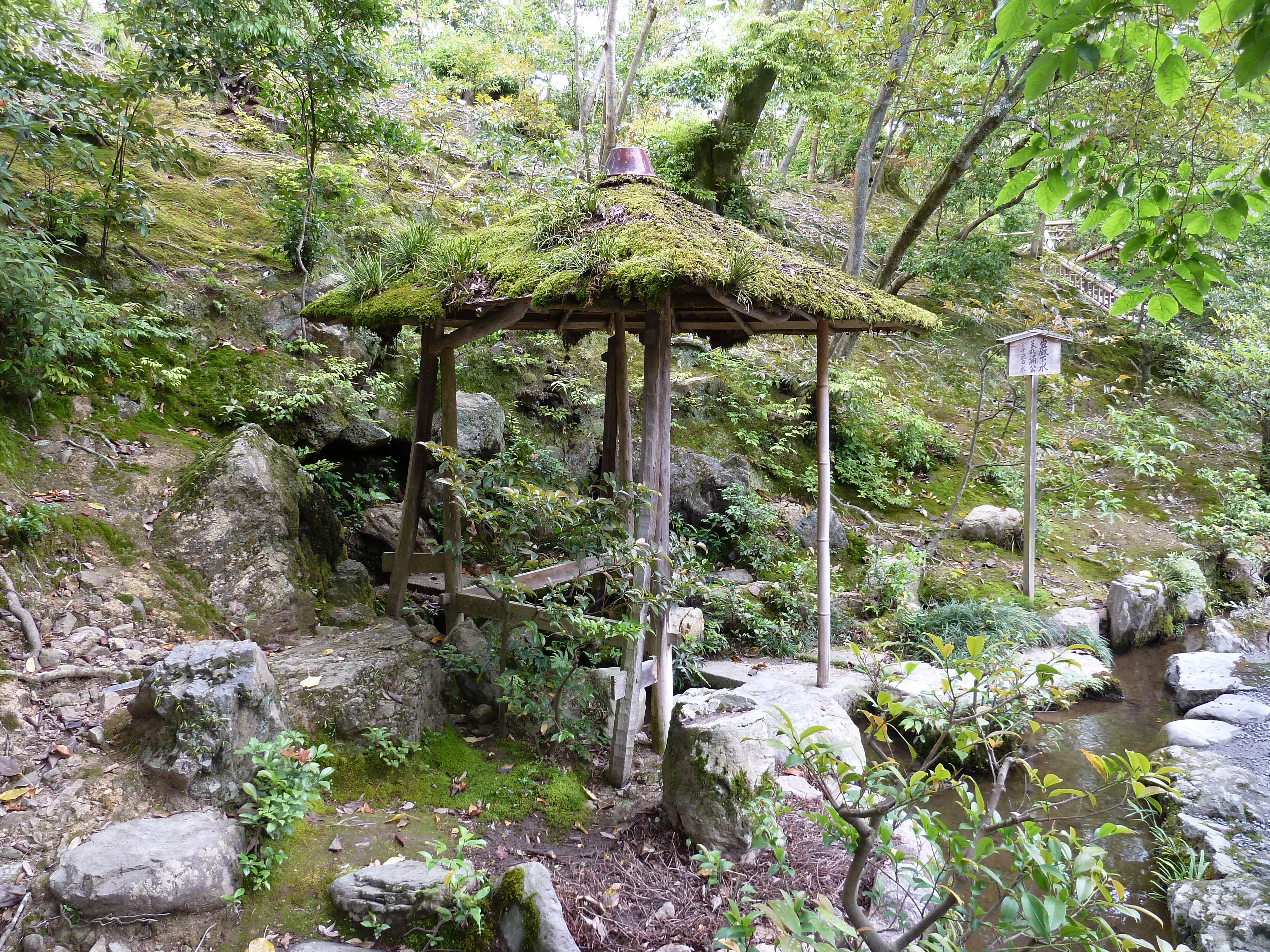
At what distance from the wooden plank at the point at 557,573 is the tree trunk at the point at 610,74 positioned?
5.11 meters

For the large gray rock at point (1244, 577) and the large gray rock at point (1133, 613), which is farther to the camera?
the large gray rock at point (1244, 577)

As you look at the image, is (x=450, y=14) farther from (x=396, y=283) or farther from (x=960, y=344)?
(x=396, y=283)

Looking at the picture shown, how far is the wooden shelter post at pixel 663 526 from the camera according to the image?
4750 mm

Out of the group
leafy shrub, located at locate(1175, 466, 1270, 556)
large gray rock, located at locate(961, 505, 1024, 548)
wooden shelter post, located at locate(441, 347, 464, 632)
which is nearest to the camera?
wooden shelter post, located at locate(441, 347, 464, 632)

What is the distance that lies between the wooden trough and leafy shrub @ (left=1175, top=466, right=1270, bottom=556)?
26.2 ft

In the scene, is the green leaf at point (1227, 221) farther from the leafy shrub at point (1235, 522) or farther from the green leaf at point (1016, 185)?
the leafy shrub at point (1235, 522)

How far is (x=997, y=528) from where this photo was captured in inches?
386

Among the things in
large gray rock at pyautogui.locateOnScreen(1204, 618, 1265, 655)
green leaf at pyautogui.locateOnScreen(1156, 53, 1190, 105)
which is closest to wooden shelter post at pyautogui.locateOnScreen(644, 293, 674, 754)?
green leaf at pyautogui.locateOnScreen(1156, 53, 1190, 105)

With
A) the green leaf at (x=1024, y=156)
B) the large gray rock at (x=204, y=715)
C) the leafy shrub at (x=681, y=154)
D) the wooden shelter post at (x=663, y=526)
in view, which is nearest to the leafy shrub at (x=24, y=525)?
the large gray rock at (x=204, y=715)

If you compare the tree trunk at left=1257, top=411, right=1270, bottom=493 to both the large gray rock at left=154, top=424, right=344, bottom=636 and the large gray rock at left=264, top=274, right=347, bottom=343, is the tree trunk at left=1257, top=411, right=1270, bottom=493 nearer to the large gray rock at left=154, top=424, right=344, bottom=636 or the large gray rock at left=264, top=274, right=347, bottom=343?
the large gray rock at left=154, top=424, right=344, bottom=636

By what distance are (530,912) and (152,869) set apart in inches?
59.7

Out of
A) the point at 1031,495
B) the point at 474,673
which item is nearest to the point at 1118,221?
the point at 474,673

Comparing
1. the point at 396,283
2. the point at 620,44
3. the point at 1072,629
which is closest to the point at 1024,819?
the point at 396,283

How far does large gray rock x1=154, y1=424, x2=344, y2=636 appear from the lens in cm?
504
